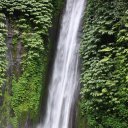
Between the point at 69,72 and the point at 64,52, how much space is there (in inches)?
43.5

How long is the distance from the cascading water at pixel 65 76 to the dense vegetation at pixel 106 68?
538 millimetres

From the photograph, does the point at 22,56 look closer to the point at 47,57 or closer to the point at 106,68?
the point at 47,57

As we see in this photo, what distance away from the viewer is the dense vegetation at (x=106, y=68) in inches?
353

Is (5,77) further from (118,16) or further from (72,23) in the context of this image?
(118,16)

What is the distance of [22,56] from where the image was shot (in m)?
11.5

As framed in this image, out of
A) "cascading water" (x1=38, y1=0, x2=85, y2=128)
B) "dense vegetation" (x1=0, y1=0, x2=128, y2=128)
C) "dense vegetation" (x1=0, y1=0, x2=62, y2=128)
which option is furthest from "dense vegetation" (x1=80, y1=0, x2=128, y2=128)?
"dense vegetation" (x1=0, y1=0, x2=62, y2=128)

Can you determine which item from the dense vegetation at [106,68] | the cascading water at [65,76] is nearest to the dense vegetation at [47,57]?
the dense vegetation at [106,68]

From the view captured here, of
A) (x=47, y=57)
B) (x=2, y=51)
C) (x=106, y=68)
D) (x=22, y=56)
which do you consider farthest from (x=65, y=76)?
(x=2, y=51)

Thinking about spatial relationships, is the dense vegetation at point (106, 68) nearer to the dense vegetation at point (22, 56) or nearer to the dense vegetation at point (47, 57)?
the dense vegetation at point (47, 57)

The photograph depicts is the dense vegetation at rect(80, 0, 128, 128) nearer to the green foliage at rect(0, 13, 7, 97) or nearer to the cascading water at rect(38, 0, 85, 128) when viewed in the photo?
the cascading water at rect(38, 0, 85, 128)

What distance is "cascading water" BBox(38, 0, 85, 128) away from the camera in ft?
33.9

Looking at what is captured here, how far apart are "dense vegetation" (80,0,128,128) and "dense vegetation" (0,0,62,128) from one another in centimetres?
176

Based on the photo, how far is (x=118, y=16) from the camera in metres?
10.3

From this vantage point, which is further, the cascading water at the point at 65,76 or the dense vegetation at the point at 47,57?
the cascading water at the point at 65,76
